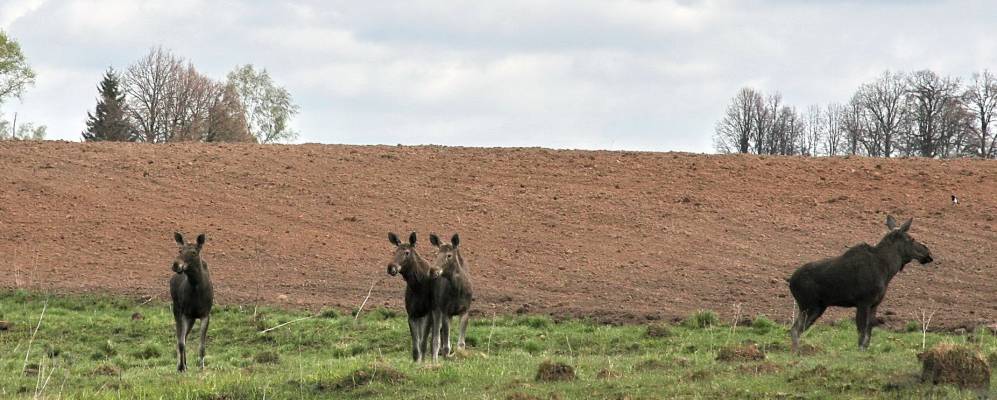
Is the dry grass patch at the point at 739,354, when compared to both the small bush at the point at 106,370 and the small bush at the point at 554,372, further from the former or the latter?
the small bush at the point at 106,370

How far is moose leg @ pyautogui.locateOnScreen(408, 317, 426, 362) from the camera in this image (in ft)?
51.6

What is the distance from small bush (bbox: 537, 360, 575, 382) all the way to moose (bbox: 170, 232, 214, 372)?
5381 millimetres

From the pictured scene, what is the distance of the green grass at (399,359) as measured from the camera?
39.8ft

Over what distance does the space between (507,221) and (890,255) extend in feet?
56.4

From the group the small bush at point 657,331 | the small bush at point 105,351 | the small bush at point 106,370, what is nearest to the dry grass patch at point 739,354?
the small bush at point 657,331

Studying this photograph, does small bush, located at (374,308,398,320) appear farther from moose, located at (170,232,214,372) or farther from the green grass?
moose, located at (170,232,214,372)

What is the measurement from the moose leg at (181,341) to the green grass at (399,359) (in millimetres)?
202

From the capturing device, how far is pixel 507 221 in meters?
32.8

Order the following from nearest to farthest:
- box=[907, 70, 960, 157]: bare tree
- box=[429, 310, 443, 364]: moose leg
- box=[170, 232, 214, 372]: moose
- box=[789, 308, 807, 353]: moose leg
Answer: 1. box=[429, 310, 443, 364]: moose leg
2. box=[170, 232, 214, 372]: moose
3. box=[789, 308, 807, 353]: moose leg
4. box=[907, 70, 960, 157]: bare tree

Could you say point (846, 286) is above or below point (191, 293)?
above

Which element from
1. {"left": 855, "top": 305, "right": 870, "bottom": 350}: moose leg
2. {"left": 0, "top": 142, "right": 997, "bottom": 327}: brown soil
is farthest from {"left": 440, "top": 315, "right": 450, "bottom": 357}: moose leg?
{"left": 0, "top": 142, "right": 997, "bottom": 327}: brown soil

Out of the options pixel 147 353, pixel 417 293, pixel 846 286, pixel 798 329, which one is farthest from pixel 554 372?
pixel 147 353

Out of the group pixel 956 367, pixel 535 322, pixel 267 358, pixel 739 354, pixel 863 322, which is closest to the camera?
pixel 956 367

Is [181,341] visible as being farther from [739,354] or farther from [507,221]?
[507,221]
